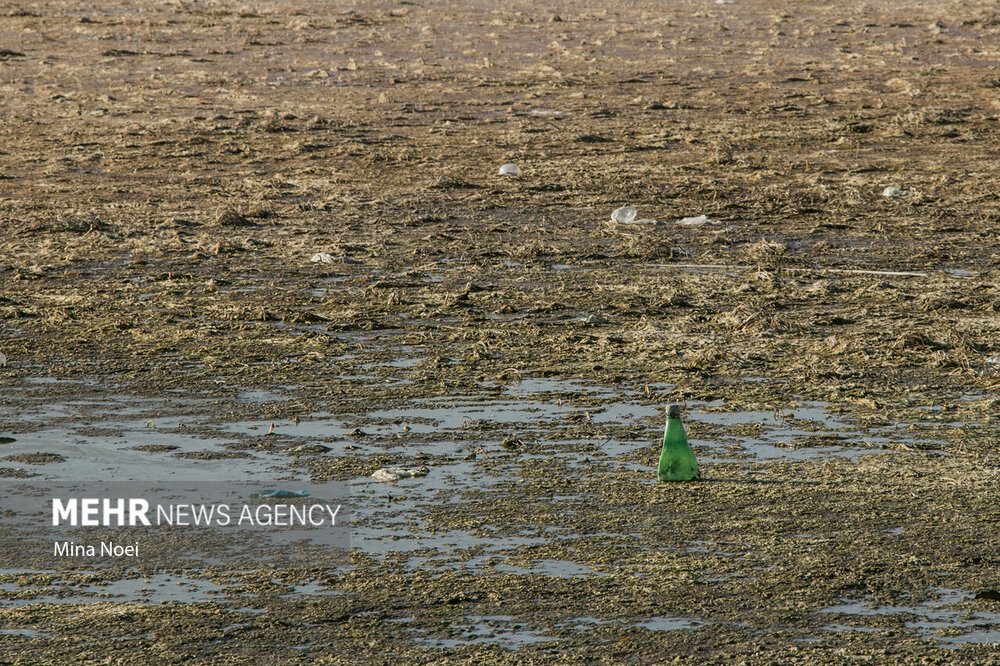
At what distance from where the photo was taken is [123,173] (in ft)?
41.9

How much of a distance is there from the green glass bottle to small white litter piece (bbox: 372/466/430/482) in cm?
92

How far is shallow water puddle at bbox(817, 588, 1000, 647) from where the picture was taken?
4.23 m

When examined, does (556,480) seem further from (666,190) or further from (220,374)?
(666,190)

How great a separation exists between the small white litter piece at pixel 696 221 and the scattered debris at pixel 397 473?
5362mm

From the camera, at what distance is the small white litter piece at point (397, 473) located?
18.6 feet

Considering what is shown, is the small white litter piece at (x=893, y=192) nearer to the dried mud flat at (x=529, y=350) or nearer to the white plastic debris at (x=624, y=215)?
the dried mud flat at (x=529, y=350)

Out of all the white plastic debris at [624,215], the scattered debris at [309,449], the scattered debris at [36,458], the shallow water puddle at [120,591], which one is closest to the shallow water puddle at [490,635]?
the shallow water puddle at [120,591]

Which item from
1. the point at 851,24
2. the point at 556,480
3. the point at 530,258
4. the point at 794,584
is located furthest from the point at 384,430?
the point at 851,24

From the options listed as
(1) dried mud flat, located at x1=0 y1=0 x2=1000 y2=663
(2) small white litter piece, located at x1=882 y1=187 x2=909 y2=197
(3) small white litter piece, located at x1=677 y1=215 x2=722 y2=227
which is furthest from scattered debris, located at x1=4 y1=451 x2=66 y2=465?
(2) small white litter piece, located at x1=882 y1=187 x2=909 y2=197

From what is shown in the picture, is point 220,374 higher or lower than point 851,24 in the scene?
lower

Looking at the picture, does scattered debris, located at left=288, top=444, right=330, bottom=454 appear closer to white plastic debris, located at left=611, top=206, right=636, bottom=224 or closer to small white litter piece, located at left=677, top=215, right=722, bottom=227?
white plastic debris, located at left=611, top=206, right=636, bottom=224

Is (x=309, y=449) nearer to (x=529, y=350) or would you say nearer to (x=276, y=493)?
(x=276, y=493)

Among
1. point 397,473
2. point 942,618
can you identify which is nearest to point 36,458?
point 397,473

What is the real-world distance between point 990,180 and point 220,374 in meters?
7.41
